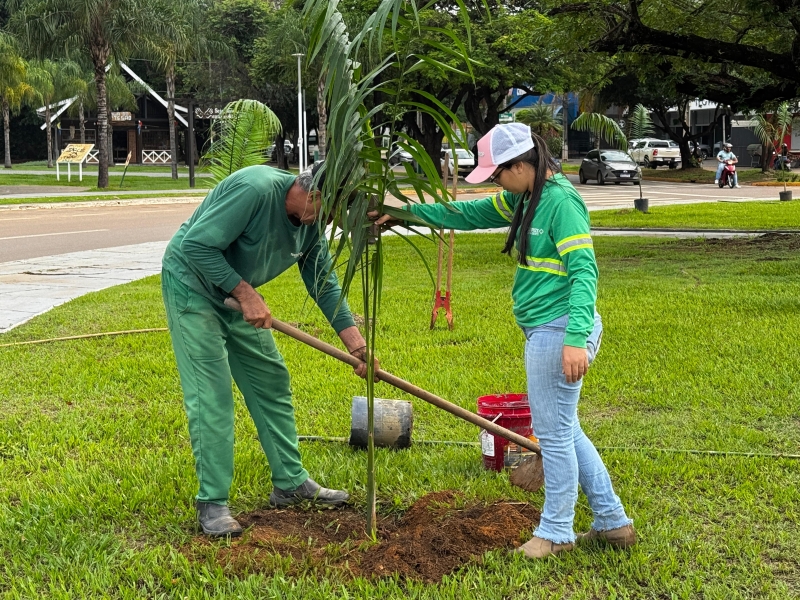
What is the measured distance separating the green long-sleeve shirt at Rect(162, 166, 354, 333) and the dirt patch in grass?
95 cm

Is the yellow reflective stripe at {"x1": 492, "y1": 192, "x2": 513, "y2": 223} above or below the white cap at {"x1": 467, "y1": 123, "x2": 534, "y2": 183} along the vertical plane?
below

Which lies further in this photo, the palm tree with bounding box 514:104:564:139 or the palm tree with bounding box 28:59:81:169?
the palm tree with bounding box 514:104:564:139

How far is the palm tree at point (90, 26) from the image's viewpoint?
27.4 meters

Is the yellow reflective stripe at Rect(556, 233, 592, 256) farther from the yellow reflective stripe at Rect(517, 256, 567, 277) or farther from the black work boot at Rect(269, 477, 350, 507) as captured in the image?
the black work boot at Rect(269, 477, 350, 507)

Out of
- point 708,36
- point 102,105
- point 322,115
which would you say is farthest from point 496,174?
point 102,105

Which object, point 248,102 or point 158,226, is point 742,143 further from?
point 248,102

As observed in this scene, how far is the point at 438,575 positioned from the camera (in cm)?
359

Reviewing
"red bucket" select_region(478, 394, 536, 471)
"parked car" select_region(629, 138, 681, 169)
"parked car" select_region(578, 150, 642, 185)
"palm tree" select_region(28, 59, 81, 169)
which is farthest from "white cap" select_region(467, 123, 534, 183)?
"palm tree" select_region(28, 59, 81, 169)

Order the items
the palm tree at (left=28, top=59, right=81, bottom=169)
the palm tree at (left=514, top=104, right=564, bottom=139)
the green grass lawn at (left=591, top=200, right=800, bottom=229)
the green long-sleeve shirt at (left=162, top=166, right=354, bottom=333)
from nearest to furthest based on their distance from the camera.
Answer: the green long-sleeve shirt at (left=162, top=166, right=354, bottom=333) → the green grass lawn at (left=591, top=200, right=800, bottom=229) → the palm tree at (left=28, top=59, right=81, bottom=169) → the palm tree at (left=514, top=104, right=564, bottom=139)

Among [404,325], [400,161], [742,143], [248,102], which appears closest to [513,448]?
[400,161]

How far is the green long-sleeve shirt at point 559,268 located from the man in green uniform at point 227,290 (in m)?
0.70

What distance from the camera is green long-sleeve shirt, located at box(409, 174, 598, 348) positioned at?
3379 mm

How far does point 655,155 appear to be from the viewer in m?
45.4

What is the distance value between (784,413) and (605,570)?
2.39 m
